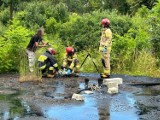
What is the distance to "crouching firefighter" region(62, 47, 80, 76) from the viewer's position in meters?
14.2

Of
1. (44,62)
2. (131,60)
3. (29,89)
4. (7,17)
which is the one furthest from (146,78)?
(7,17)

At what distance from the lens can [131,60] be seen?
16641 millimetres

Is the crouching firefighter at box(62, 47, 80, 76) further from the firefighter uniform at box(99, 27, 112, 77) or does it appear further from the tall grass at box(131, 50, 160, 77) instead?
the tall grass at box(131, 50, 160, 77)

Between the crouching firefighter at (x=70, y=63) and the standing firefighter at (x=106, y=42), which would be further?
the crouching firefighter at (x=70, y=63)

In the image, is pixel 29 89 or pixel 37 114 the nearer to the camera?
pixel 37 114

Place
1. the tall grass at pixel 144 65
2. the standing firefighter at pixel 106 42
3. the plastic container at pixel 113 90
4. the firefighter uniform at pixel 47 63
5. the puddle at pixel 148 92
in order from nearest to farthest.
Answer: the plastic container at pixel 113 90 < the puddle at pixel 148 92 < the standing firefighter at pixel 106 42 < the firefighter uniform at pixel 47 63 < the tall grass at pixel 144 65

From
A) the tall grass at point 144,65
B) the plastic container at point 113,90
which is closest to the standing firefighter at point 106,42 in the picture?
the plastic container at point 113,90

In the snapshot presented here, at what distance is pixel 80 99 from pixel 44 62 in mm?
3691

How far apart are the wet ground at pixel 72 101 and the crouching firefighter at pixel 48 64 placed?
40cm

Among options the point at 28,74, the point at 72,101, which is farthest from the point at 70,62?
the point at 72,101

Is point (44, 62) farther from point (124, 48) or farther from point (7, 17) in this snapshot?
point (7, 17)

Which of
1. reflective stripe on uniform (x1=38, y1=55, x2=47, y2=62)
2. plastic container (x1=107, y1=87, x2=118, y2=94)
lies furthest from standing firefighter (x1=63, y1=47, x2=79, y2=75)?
plastic container (x1=107, y1=87, x2=118, y2=94)

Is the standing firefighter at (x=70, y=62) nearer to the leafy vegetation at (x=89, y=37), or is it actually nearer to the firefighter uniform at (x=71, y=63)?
the firefighter uniform at (x=71, y=63)

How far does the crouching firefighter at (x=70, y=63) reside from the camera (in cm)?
1425
